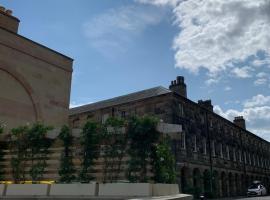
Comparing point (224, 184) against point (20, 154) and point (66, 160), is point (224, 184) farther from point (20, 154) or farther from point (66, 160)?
point (20, 154)

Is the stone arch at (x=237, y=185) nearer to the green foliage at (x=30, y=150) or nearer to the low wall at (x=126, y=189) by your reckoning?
the green foliage at (x=30, y=150)

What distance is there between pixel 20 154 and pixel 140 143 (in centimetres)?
394

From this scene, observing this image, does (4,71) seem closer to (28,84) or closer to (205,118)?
(28,84)

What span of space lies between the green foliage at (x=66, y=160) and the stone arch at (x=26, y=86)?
676 centimetres

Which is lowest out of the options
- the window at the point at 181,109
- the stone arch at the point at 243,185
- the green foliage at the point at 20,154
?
the stone arch at the point at 243,185

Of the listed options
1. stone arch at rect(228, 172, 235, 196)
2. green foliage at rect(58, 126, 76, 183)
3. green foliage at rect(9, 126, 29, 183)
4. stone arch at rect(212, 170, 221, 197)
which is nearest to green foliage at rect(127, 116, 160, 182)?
green foliage at rect(58, 126, 76, 183)

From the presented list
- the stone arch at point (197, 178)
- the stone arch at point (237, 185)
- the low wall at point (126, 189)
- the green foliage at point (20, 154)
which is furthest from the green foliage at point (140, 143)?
the stone arch at point (237, 185)

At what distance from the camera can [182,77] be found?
32.6m

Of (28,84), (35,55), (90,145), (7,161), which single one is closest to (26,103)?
(28,84)

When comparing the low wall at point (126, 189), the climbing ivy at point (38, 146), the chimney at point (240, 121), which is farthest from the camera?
the chimney at point (240, 121)

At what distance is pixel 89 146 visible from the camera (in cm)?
966

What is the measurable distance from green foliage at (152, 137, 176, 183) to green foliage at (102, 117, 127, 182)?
1.01m

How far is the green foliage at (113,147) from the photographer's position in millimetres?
9492

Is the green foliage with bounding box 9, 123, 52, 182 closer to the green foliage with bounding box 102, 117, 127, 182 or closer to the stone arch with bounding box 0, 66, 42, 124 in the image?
the green foliage with bounding box 102, 117, 127, 182
